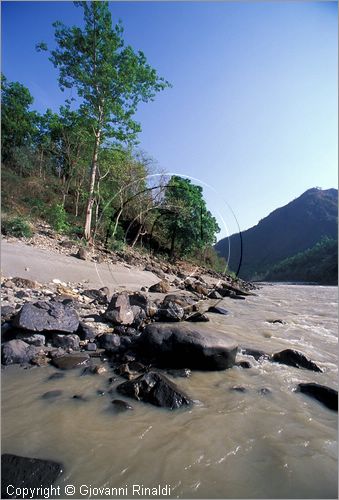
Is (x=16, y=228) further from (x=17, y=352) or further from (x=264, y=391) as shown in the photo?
(x=264, y=391)

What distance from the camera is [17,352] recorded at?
3352 millimetres

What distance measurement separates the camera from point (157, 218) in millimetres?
19672

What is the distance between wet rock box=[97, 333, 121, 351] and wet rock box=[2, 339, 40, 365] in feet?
2.84

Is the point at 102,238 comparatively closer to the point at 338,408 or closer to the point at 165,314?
the point at 165,314

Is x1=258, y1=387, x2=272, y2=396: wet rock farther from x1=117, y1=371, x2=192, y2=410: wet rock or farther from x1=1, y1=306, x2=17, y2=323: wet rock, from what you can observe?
x1=1, y1=306, x2=17, y2=323: wet rock

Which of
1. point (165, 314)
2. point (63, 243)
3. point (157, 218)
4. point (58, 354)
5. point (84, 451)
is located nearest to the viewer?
point (84, 451)

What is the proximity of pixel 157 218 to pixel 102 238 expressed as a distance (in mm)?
4701

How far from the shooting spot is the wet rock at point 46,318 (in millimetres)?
3775

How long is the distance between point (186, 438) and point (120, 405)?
0.70 metres

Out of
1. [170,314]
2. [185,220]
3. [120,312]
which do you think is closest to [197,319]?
[170,314]

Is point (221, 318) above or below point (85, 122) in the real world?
below

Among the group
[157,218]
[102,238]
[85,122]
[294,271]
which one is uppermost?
[85,122]

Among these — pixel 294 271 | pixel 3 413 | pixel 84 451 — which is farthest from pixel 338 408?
pixel 294 271

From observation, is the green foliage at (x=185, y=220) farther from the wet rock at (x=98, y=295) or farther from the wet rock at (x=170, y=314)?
the wet rock at (x=170, y=314)
